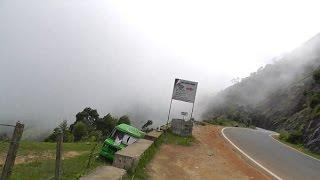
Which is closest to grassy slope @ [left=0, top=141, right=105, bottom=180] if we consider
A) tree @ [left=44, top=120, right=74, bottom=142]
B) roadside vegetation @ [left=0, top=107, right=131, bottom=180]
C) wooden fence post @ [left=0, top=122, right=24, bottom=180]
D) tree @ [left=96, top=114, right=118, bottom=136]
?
roadside vegetation @ [left=0, top=107, right=131, bottom=180]

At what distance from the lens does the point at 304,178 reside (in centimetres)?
1823

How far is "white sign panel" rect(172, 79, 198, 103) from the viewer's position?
28.4 metres

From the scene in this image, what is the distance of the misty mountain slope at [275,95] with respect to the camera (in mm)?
80312

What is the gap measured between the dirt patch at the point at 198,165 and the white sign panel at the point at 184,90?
4.98 m

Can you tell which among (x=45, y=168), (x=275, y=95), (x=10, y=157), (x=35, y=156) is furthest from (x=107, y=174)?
(x=275, y=95)

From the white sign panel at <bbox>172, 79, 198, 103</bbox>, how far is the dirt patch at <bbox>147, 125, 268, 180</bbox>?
4.98 m

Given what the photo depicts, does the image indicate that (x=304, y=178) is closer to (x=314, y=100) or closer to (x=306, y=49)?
(x=314, y=100)

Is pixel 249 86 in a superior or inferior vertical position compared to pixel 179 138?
superior

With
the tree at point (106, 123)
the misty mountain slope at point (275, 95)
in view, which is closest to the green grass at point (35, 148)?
Answer: the misty mountain slope at point (275, 95)

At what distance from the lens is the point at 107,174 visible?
37.4ft

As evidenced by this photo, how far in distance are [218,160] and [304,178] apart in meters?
3.91

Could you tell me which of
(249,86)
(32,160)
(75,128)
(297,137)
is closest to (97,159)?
(32,160)

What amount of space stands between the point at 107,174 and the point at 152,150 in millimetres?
7648

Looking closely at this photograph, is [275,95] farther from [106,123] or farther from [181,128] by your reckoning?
[181,128]
